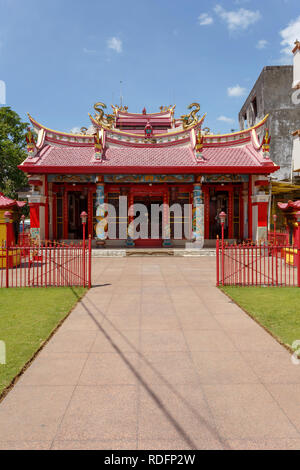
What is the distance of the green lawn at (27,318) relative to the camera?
4367 millimetres

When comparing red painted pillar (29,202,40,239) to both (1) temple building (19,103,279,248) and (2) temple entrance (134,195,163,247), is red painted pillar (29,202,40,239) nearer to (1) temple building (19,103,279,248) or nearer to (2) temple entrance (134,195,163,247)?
(1) temple building (19,103,279,248)

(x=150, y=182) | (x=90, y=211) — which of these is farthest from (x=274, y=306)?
(x=90, y=211)

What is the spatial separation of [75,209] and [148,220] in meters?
4.58

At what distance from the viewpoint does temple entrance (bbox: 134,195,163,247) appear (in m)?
18.3

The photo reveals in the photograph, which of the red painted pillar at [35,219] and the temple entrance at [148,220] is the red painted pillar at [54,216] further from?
the temple entrance at [148,220]

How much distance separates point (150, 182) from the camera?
682 inches

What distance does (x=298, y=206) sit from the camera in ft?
42.6

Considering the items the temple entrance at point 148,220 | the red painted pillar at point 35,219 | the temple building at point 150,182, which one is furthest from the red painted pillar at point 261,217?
the red painted pillar at point 35,219

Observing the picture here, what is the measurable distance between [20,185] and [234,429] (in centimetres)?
2706

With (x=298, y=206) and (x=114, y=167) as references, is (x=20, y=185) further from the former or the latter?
(x=298, y=206)

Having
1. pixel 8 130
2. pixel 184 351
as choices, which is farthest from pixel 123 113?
pixel 184 351

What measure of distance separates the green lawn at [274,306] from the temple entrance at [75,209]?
12.3 metres

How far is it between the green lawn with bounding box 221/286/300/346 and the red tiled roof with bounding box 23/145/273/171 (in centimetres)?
937

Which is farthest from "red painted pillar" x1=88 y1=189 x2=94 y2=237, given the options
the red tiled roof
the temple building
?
the red tiled roof
